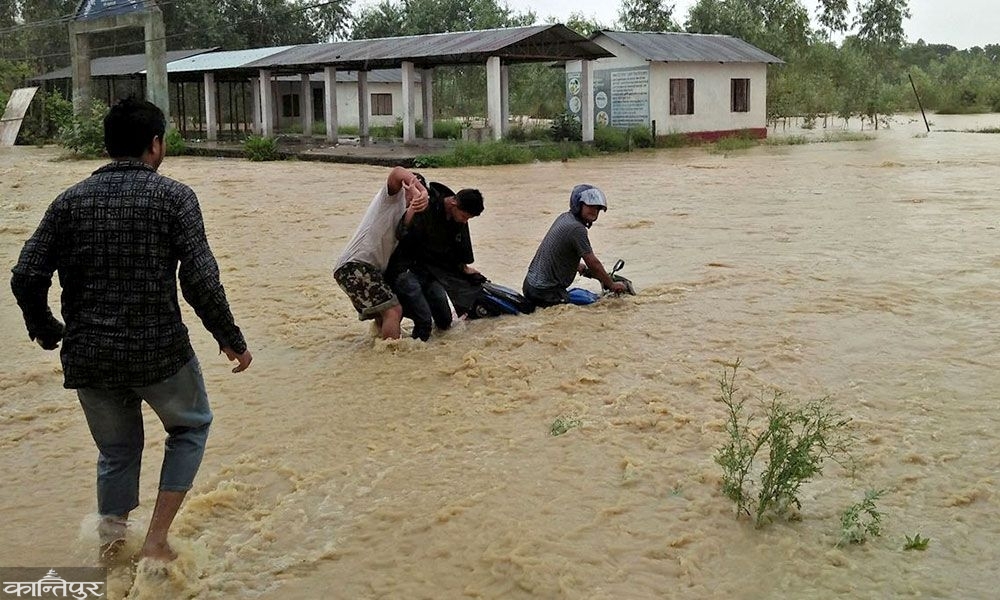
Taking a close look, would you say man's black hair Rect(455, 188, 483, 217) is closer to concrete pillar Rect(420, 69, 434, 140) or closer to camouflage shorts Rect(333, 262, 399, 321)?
camouflage shorts Rect(333, 262, 399, 321)

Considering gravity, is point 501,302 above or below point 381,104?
below

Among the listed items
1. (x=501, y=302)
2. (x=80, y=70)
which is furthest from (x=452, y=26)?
(x=501, y=302)

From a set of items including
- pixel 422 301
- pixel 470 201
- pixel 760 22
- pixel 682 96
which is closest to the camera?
pixel 470 201

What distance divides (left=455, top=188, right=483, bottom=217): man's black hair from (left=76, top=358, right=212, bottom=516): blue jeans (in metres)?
3.33

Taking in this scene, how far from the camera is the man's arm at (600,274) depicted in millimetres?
7562

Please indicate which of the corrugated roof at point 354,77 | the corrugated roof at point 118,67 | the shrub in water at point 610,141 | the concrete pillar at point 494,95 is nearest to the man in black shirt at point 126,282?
the concrete pillar at point 494,95

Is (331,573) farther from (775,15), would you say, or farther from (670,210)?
(775,15)

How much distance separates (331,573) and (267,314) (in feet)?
16.3

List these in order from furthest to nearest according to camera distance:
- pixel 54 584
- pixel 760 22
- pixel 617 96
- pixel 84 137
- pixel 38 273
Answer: pixel 760 22, pixel 617 96, pixel 84 137, pixel 54 584, pixel 38 273

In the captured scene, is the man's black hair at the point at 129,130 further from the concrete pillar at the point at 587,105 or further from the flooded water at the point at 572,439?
the concrete pillar at the point at 587,105

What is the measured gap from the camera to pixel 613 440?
5297 mm

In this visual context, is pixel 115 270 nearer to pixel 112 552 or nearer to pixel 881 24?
pixel 112 552

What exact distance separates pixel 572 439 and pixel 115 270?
268 centimetres

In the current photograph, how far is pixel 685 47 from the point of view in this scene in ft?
109
